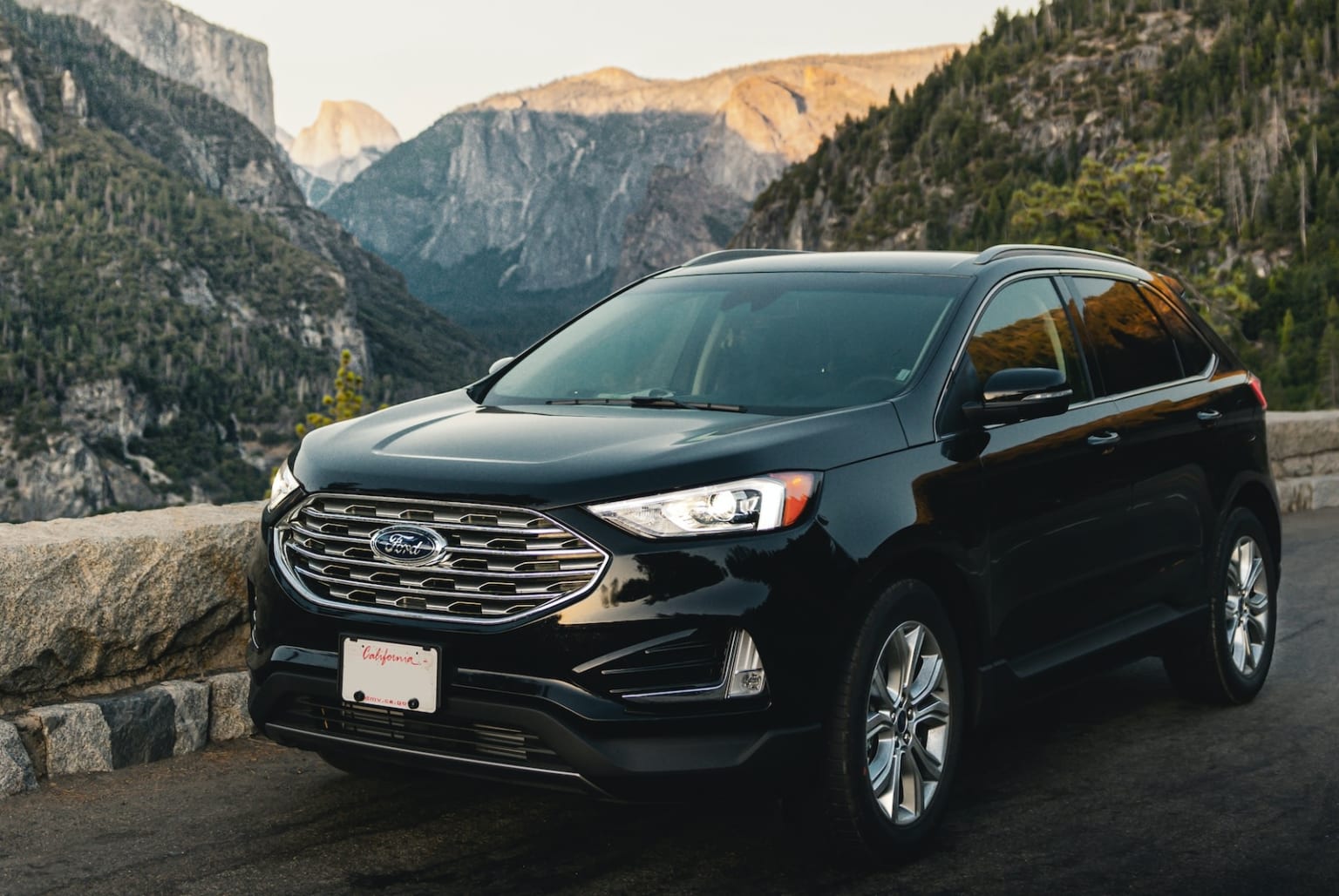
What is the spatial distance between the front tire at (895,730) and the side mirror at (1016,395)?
61 cm

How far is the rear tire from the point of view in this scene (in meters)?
5.73

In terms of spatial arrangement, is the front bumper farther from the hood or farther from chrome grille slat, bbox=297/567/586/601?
the hood

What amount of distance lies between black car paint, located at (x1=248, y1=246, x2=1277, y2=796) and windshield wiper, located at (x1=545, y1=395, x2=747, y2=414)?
0.27 feet

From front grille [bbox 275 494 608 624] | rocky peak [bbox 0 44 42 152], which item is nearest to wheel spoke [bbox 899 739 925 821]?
front grille [bbox 275 494 608 624]

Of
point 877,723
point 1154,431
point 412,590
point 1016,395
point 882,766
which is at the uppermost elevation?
point 1016,395

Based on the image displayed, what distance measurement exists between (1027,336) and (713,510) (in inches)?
70.5

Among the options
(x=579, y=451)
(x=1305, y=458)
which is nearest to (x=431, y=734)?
(x=579, y=451)

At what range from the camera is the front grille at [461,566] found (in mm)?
3500

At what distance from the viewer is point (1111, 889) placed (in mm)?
3816

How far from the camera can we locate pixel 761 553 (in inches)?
139

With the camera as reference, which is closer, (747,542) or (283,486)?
(747,542)

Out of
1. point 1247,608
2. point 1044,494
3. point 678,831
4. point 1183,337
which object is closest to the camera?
point 678,831

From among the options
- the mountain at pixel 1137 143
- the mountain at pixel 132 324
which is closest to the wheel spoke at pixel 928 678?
the mountain at pixel 1137 143

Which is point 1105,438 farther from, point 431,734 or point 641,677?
point 431,734
